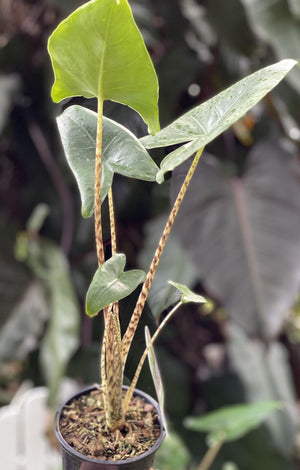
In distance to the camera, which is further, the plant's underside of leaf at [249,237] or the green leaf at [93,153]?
the plant's underside of leaf at [249,237]

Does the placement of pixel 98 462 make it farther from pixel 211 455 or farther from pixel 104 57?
pixel 211 455

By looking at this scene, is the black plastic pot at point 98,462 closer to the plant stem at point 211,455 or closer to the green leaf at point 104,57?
the green leaf at point 104,57

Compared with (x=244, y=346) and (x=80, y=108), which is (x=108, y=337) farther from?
(x=244, y=346)

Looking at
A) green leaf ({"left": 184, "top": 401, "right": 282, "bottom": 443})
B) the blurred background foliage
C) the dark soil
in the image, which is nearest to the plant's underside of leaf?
the blurred background foliage

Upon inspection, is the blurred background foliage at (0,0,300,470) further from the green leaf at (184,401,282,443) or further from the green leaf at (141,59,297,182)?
the green leaf at (141,59,297,182)

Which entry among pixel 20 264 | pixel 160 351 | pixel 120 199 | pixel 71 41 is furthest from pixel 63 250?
pixel 71 41

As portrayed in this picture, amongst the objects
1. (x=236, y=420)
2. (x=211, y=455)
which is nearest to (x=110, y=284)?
(x=236, y=420)

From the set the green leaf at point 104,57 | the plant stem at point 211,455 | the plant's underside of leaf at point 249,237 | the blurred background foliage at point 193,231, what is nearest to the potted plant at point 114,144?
the green leaf at point 104,57
